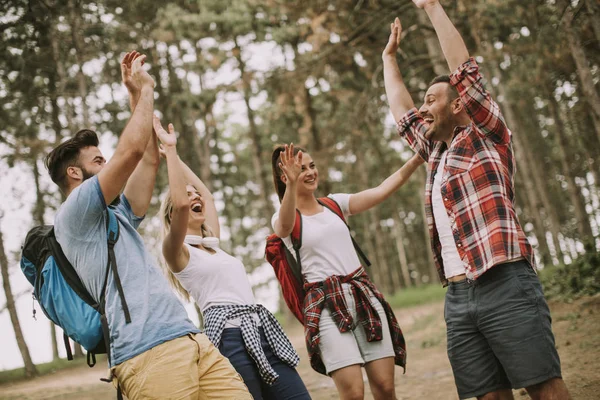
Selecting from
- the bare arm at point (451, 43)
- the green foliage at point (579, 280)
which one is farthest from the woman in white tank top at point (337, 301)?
the green foliage at point (579, 280)

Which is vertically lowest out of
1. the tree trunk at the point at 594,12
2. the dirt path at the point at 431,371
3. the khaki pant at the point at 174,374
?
the dirt path at the point at 431,371

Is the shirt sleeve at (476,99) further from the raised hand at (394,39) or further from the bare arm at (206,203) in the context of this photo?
the bare arm at (206,203)

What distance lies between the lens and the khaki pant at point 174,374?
2.78m

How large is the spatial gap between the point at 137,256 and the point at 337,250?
69.7 inches

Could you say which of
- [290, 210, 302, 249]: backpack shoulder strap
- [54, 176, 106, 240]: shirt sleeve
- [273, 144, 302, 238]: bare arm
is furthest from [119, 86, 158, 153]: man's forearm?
[290, 210, 302, 249]: backpack shoulder strap

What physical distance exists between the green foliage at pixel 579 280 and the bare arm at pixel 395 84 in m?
7.03

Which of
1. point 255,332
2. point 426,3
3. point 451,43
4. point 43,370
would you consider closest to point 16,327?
point 43,370

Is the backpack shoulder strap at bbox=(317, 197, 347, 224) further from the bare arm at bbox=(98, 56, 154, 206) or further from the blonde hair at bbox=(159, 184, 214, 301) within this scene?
the bare arm at bbox=(98, 56, 154, 206)

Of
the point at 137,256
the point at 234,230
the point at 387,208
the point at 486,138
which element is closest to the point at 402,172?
the point at 486,138

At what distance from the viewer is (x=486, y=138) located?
329 centimetres

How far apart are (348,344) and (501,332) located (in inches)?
49.2

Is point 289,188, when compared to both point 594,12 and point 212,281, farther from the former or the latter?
point 594,12

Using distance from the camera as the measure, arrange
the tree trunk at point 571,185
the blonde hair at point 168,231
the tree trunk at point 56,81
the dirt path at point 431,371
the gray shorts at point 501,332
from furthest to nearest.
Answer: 1. the tree trunk at point 571,185
2. the tree trunk at point 56,81
3. the dirt path at point 431,371
4. the blonde hair at point 168,231
5. the gray shorts at point 501,332

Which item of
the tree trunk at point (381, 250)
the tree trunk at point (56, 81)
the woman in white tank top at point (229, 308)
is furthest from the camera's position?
the tree trunk at point (381, 250)
